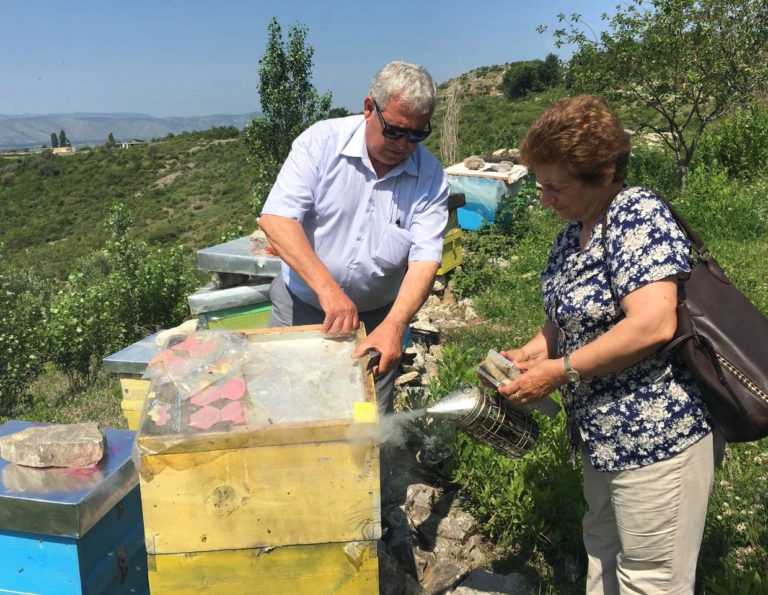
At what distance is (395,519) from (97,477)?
4.96 feet

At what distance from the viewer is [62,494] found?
1869 mm

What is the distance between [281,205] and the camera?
2385mm

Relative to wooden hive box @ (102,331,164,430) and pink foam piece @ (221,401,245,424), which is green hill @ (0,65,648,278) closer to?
wooden hive box @ (102,331,164,430)

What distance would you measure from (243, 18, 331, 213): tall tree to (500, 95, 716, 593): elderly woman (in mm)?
8028

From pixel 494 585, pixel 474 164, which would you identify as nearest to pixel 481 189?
pixel 474 164

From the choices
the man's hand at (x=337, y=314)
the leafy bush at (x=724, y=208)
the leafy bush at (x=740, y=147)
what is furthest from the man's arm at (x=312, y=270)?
the leafy bush at (x=740, y=147)

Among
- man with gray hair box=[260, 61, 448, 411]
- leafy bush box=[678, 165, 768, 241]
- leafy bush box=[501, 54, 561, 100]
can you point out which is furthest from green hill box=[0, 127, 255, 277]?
man with gray hair box=[260, 61, 448, 411]

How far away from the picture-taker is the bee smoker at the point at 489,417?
6.63ft

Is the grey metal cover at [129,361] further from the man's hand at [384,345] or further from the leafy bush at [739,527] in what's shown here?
the leafy bush at [739,527]

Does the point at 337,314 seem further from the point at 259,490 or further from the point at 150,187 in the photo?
the point at 150,187

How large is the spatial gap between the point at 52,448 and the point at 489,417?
54.7 inches

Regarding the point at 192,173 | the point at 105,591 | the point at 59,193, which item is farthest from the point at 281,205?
the point at 59,193

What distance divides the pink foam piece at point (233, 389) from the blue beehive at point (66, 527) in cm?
52

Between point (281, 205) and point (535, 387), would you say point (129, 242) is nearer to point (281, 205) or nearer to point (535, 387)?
point (281, 205)
